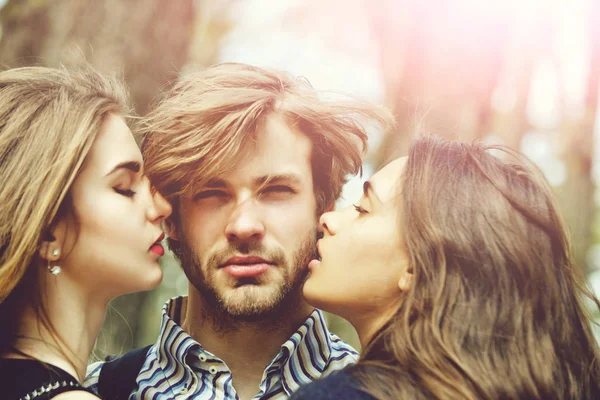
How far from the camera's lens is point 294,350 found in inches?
106

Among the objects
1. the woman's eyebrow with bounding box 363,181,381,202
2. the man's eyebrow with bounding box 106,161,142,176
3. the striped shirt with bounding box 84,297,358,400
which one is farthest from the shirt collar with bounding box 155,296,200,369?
the woman's eyebrow with bounding box 363,181,381,202

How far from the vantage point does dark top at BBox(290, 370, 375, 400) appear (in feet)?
6.23

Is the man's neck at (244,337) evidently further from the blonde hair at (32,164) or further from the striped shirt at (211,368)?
the blonde hair at (32,164)

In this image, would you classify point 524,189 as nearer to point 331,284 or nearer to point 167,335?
point 331,284

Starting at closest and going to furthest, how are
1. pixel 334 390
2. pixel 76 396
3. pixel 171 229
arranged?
pixel 334 390 → pixel 76 396 → pixel 171 229

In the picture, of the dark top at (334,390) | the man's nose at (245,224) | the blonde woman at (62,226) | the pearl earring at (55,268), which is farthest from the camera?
the man's nose at (245,224)

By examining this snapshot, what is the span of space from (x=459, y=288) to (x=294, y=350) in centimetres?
78

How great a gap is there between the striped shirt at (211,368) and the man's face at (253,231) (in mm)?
166

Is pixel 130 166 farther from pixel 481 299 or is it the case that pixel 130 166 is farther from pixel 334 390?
pixel 481 299

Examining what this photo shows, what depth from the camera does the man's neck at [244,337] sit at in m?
2.71

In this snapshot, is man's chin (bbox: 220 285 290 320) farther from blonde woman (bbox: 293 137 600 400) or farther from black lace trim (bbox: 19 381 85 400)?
black lace trim (bbox: 19 381 85 400)

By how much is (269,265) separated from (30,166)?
2.99 ft

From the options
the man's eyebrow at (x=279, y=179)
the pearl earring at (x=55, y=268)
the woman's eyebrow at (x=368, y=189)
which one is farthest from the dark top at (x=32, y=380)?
the woman's eyebrow at (x=368, y=189)

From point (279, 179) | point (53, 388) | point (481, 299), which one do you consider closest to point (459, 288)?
point (481, 299)
